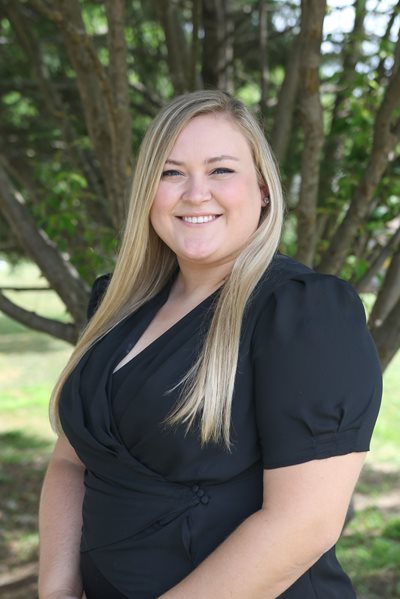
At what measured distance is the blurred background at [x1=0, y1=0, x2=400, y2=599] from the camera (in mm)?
3441

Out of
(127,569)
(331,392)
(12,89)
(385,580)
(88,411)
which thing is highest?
(12,89)

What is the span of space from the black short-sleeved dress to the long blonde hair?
4cm

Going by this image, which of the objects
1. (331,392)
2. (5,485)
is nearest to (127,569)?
(331,392)

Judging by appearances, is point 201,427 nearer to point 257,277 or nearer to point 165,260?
point 257,277

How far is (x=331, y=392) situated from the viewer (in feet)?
5.71

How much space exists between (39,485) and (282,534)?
18.8 feet

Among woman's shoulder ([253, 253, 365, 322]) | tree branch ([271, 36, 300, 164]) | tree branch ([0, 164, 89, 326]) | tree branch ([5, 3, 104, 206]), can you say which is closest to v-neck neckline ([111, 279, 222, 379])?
woman's shoulder ([253, 253, 365, 322])

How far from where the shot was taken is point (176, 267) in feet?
8.16

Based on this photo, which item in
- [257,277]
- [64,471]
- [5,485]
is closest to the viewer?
[257,277]

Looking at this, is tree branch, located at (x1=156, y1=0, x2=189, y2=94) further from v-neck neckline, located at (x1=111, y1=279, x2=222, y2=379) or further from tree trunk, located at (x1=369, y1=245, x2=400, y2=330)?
v-neck neckline, located at (x1=111, y1=279, x2=222, y2=379)

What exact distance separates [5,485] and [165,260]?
520 centimetres

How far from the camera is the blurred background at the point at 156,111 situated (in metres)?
3.44

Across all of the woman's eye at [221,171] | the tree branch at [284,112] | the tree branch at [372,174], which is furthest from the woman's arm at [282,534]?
the tree branch at [284,112]

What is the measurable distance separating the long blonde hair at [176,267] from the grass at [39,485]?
6.97ft
